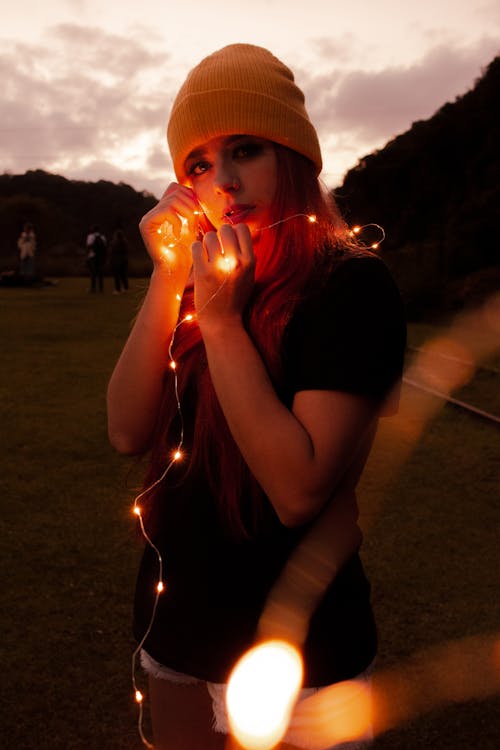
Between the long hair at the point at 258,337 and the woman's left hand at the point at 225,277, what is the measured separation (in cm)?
11

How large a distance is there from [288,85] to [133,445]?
956mm

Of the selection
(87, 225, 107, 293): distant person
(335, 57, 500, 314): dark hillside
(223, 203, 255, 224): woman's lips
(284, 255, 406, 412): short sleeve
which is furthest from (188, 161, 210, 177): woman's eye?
(87, 225, 107, 293): distant person

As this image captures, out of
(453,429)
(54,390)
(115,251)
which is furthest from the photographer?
(115,251)

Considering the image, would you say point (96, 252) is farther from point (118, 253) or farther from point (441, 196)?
point (441, 196)

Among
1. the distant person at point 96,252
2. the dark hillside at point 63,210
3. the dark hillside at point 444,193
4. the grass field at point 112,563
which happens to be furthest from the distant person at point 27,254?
the grass field at point 112,563

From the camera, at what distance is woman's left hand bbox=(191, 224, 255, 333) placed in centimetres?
154

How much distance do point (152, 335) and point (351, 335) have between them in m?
0.49

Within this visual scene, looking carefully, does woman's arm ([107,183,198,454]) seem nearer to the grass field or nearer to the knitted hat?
the knitted hat

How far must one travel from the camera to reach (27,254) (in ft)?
97.1

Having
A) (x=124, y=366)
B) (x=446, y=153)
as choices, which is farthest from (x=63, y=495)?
(x=446, y=153)

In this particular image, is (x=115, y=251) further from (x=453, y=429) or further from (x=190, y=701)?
(x=190, y=701)

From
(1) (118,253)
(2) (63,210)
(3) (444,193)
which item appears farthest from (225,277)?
(2) (63,210)

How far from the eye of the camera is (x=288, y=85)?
78.5 inches

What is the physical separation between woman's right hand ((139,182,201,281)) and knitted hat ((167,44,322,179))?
133 mm
